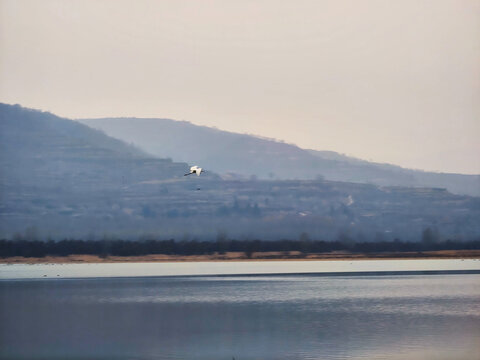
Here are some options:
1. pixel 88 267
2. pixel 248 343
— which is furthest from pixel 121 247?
pixel 248 343

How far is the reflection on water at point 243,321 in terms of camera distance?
24.0 meters

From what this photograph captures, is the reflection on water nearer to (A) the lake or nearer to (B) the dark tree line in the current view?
(A) the lake

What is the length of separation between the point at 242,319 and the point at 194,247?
146ft

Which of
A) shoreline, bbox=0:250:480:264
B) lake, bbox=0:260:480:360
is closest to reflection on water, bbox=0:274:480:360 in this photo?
lake, bbox=0:260:480:360

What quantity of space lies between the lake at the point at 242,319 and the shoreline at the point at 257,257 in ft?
72.3

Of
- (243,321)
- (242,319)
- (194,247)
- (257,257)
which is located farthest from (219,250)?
(243,321)

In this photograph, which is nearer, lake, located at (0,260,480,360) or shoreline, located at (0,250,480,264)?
lake, located at (0,260,480,360)

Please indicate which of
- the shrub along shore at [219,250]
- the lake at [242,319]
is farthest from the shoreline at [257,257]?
the lake at [242,319]

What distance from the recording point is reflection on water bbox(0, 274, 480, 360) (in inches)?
947

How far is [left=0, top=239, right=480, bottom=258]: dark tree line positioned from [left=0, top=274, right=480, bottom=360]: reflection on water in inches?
983

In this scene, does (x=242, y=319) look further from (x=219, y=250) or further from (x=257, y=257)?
(x=257, y=257)

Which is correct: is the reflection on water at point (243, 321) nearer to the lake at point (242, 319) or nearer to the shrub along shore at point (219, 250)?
the lake at point (242, 319)

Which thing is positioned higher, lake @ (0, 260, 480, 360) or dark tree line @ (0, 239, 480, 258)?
dark tree line @ (0, 239, 480, 258)

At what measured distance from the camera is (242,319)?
99.5ft
